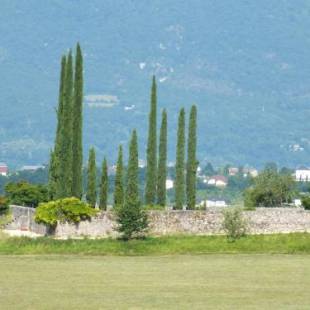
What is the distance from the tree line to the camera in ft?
254

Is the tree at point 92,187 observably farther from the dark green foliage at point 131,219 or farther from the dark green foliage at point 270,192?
the dark green foliage at point 270,192

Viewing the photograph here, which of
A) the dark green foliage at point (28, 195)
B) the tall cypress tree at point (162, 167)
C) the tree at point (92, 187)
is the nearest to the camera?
the tree at point (92, 187)

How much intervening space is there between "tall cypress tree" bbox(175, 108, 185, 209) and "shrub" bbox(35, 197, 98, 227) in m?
8.30

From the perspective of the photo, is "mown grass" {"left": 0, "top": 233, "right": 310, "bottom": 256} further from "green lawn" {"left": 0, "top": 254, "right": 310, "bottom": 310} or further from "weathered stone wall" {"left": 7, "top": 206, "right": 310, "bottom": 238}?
"weathered stone wall" {"left": 7, "top": 206, "right": 310, "bottom": 238}

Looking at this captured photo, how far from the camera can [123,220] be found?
2753 inches

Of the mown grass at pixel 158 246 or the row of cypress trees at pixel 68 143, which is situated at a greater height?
the row of cypress trees at pixel 68 143

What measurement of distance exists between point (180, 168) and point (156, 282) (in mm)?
30963

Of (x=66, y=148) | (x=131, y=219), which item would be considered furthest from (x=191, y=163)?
(x=131, y=219)

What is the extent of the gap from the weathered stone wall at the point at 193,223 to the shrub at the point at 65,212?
0.43 m

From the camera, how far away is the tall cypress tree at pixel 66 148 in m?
77.1

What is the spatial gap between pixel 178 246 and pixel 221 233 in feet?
19.9

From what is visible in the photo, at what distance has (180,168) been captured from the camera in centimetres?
8162

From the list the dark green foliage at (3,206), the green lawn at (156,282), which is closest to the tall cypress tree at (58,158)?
the dark green foliage at (3,206)

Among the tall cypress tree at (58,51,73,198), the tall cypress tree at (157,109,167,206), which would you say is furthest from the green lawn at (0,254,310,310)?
the tall cypress tree at (157,109,167,206)
